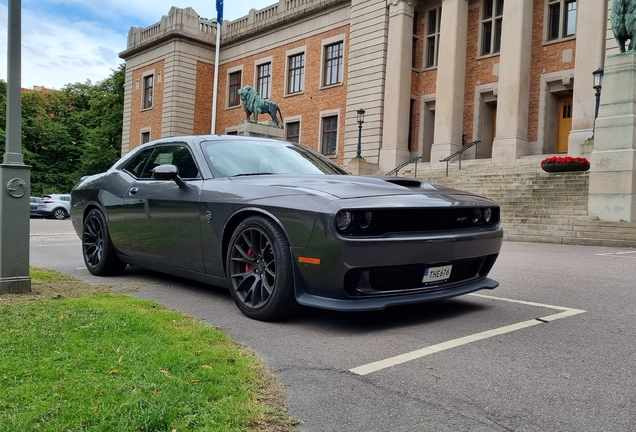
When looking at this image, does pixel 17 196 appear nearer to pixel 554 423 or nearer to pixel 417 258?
pixel 417 258

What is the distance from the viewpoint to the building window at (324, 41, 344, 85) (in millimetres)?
33812

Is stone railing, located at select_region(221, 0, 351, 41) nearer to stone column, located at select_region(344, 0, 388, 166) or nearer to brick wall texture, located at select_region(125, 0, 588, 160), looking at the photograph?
brick wall texture, located at select_region(125, 0, 588, 160)

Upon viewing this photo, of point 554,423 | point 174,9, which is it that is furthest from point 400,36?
point 554,423

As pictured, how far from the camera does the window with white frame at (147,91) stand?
45.2m

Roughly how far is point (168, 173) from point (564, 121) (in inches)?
975

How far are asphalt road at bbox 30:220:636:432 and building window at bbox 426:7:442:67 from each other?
87.1 feet

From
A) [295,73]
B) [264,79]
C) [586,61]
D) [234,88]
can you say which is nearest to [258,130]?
[295,73]

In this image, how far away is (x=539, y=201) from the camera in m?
18.2

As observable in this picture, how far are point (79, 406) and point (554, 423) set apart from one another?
6.46 ft

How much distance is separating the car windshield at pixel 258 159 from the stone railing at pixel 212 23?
104ft

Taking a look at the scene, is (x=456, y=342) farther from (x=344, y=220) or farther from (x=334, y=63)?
(x=334, y=63)

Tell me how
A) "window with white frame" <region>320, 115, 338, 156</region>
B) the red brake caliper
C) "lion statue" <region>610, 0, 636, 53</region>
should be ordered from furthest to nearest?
"window with white frame" <region>320, 115, 338, 156</region> → "lion statue" <region>610, 0, 636, 53</region> → the red brake caliper

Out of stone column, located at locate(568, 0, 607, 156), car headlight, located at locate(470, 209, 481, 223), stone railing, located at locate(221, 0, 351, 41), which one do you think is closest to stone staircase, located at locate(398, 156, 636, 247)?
stone column, located at locate(568, 0, 607, 156)

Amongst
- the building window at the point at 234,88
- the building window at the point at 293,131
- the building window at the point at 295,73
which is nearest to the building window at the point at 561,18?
the building window at the point at 295,73
